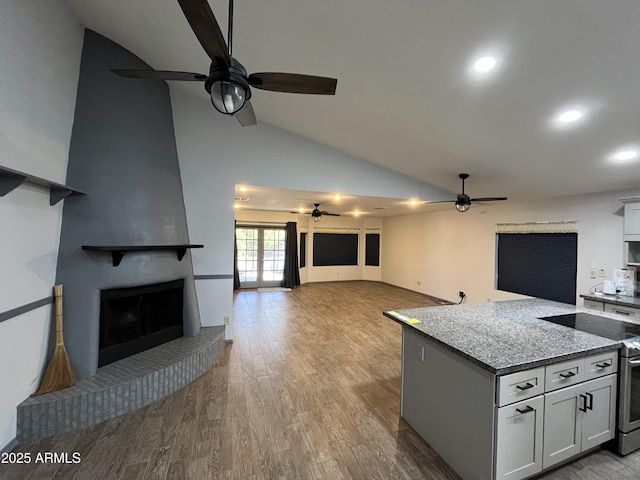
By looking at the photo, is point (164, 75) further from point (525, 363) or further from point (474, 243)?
point (474, 243)

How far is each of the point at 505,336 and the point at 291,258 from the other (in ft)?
22.8

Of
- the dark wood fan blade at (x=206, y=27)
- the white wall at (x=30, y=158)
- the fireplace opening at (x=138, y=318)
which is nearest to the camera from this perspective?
the dark wood fan blade at (x=206, y=27)

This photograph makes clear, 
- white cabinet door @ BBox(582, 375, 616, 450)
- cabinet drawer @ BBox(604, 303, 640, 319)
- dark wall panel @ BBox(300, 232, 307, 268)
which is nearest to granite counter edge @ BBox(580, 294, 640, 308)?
cabinet drawer @ BBox(604, 303, 640, 319)

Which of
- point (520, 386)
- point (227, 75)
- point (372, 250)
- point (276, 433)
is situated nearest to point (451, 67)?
point (227, 75)

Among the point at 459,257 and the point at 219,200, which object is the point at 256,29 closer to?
the point at 219,200

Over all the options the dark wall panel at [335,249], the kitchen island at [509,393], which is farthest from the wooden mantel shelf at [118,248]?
the dark wall panel at [335,249]

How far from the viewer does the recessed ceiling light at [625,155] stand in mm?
2783

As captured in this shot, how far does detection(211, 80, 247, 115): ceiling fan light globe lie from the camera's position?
4.90 feet

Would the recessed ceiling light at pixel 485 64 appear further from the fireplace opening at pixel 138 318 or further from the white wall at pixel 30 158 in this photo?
the fireplace opening at pixel 138 318

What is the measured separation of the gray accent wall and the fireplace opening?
0.33ft

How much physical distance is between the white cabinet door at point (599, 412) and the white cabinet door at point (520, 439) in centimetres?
45

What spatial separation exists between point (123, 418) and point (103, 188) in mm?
2145

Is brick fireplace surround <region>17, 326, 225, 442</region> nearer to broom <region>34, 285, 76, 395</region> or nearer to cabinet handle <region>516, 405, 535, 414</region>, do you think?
broom <region>34, 285, 76, 395</region>

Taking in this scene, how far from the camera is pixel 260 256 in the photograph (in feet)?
27.5
